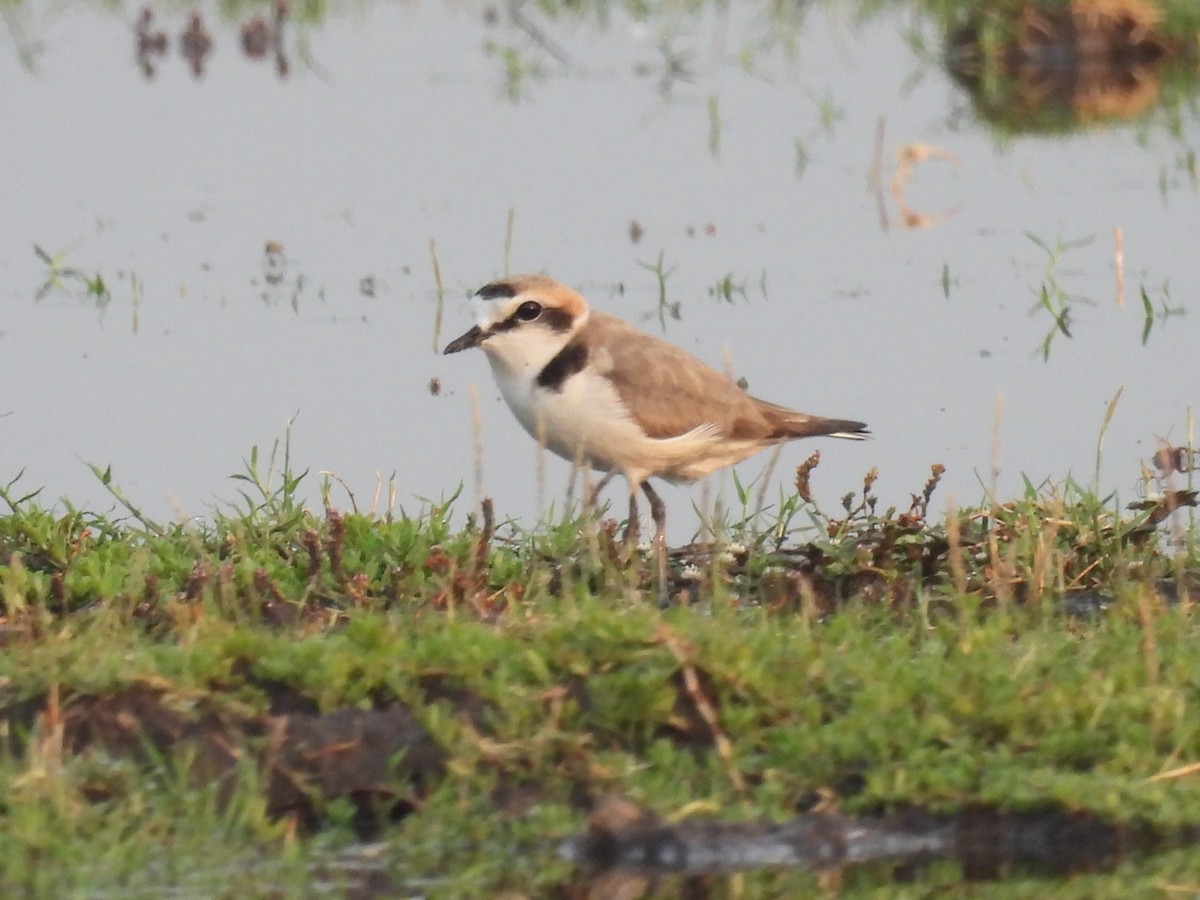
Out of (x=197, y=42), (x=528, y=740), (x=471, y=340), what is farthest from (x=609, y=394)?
(x=197, y=42)

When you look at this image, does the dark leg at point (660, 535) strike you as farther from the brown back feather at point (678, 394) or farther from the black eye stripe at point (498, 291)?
the black eye stripe at point (498, 291)

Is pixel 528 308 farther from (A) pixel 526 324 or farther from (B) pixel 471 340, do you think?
(B) pixel 471 340

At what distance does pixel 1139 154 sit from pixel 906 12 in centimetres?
464

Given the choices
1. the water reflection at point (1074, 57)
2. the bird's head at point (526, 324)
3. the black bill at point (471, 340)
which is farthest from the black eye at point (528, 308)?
the water reflection at point (1074, 57)

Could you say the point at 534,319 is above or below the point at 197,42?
below

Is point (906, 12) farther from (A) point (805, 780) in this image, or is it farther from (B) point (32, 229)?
(A) point (805, 780)

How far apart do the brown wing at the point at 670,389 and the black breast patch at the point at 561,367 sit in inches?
2.4

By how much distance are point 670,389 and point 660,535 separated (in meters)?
0.56

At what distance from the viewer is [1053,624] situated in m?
6.66

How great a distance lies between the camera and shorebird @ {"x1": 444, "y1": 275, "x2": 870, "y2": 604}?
8.12 m

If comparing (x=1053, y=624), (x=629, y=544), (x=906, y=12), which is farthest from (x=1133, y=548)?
(x=906, y=12)

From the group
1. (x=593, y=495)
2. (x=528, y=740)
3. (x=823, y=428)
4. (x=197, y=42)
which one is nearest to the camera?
(x=528, y=740)

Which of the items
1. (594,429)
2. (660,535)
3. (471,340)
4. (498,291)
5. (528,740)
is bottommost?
(528,740)

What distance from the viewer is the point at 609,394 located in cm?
812
